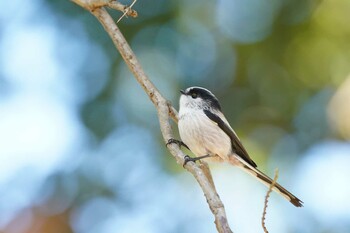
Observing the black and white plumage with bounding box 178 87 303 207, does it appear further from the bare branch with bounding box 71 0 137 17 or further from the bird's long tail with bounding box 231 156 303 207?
the bare branch with bounding box 71 0 137 17

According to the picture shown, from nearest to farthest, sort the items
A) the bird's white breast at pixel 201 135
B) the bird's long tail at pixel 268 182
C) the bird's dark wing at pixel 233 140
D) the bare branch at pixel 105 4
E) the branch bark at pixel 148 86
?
1. the branch bark at pixel 148 86
2. the bare branch at pixel 105 4
3. the bird's long tail at pixel 268 182
4. the bird's white breast at pixel 201 135
5. the bird's dark wing at pixel 233 140

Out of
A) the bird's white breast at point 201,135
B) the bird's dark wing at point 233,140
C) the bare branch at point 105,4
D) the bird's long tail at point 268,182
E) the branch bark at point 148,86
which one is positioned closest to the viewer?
the branch bark at point 148,86

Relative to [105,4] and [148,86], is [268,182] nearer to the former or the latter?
[148,86]

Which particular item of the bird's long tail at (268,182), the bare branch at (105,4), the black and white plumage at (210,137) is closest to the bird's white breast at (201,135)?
the black and white plumage at (210,137)

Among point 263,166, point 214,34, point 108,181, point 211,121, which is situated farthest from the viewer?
point 214,34

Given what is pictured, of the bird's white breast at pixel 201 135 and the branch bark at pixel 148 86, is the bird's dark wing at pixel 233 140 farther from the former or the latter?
the branch bark at pixel 148 86

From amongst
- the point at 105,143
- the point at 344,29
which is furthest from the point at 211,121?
the point at 344,29

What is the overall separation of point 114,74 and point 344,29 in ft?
6.70

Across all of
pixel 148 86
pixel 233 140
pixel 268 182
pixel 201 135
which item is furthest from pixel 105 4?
pixel 268 182

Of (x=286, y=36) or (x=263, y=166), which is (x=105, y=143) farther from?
(x=286, y=36)

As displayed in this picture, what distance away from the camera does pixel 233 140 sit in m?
3.97

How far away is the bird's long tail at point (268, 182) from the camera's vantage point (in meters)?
3.62

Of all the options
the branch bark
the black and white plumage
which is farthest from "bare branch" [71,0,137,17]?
the black and white plumage

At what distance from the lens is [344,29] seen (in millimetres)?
5871
